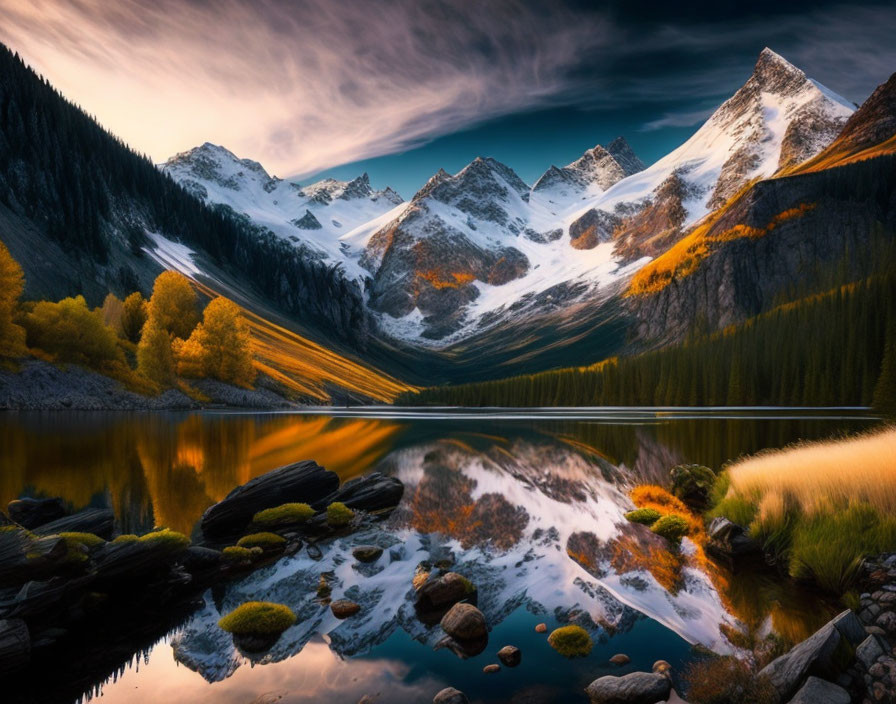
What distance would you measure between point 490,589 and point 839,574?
967 centimetres

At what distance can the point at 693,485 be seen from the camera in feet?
91.1

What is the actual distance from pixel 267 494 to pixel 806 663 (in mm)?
21286

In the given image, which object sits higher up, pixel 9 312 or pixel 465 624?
pixel 9 312

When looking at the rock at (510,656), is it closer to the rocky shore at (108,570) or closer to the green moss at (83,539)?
the rocky shore at (108,570)

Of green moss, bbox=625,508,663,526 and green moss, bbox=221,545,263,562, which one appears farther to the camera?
green moss, bbox=625,508,663,526

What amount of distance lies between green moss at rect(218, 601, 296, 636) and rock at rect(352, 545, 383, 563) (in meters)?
4.89

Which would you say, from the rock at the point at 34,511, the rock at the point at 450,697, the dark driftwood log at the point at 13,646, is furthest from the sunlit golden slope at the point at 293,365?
the rock at the point at 450,697

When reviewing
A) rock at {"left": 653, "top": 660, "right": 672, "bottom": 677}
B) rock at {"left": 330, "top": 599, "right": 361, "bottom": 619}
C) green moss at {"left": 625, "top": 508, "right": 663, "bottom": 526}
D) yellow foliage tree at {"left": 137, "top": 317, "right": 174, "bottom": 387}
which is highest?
yellow foliage tree at {"left": 137, "top": 317, "right": 174, "bottom": 387}

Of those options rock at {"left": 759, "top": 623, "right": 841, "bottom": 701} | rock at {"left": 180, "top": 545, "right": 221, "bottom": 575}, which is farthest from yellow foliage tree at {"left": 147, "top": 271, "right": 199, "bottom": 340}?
rock at {"left": 759, "top": 623, "right": 841, "bottom": 701}

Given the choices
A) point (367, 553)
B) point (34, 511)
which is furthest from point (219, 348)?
point (367, 553)

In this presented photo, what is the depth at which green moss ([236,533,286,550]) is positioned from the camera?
19.4 m

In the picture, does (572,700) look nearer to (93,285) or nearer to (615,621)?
(615,621)

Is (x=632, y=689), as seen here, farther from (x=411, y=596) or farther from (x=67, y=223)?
(x=67, y=223)

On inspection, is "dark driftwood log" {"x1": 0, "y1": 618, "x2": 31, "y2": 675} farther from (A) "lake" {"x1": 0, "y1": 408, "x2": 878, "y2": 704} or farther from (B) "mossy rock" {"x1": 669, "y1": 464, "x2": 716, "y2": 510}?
(B) "mossy rock" {"x1": 669, "y1": 464, "x2": 716, "y2": 510}
